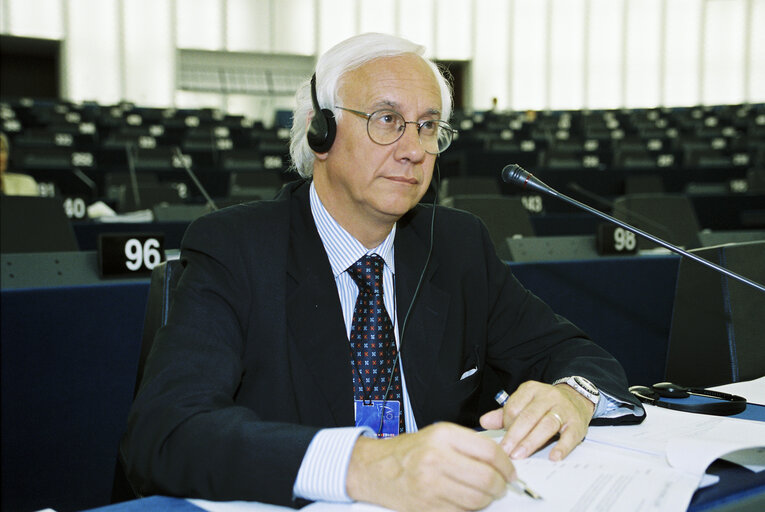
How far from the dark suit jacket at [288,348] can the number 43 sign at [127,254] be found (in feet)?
3.11

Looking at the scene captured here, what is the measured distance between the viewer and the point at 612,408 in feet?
3.73

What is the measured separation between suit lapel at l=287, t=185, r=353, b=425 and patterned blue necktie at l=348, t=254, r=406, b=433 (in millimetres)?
53

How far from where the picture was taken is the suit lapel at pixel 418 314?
4.29ft

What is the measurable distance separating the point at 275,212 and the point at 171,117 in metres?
9.72

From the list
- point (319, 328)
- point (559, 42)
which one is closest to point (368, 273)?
point (319, 328)

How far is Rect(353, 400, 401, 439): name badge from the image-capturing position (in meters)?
1.25

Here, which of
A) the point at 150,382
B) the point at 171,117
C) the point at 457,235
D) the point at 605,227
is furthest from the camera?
the point at 171,117

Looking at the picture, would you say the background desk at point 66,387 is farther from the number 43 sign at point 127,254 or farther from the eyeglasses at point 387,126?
the eyeglasses at point 387,126

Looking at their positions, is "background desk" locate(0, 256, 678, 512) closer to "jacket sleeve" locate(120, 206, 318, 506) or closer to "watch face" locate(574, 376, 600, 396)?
"jacket sleeve" locate(120, 206, 318, 506)

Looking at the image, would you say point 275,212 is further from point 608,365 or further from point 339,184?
point 608,365

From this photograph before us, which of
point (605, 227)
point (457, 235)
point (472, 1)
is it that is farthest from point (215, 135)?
point (472, 1)

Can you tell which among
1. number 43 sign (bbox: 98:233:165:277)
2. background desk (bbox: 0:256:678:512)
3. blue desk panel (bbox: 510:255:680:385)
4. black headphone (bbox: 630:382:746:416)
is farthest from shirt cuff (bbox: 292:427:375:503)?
blue desk panel (bbox: 510:255:680:385)

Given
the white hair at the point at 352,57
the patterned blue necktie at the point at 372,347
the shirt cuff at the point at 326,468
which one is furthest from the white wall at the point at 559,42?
the shirt cuff at the point at 326,468

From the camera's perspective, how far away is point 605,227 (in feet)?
9.41
